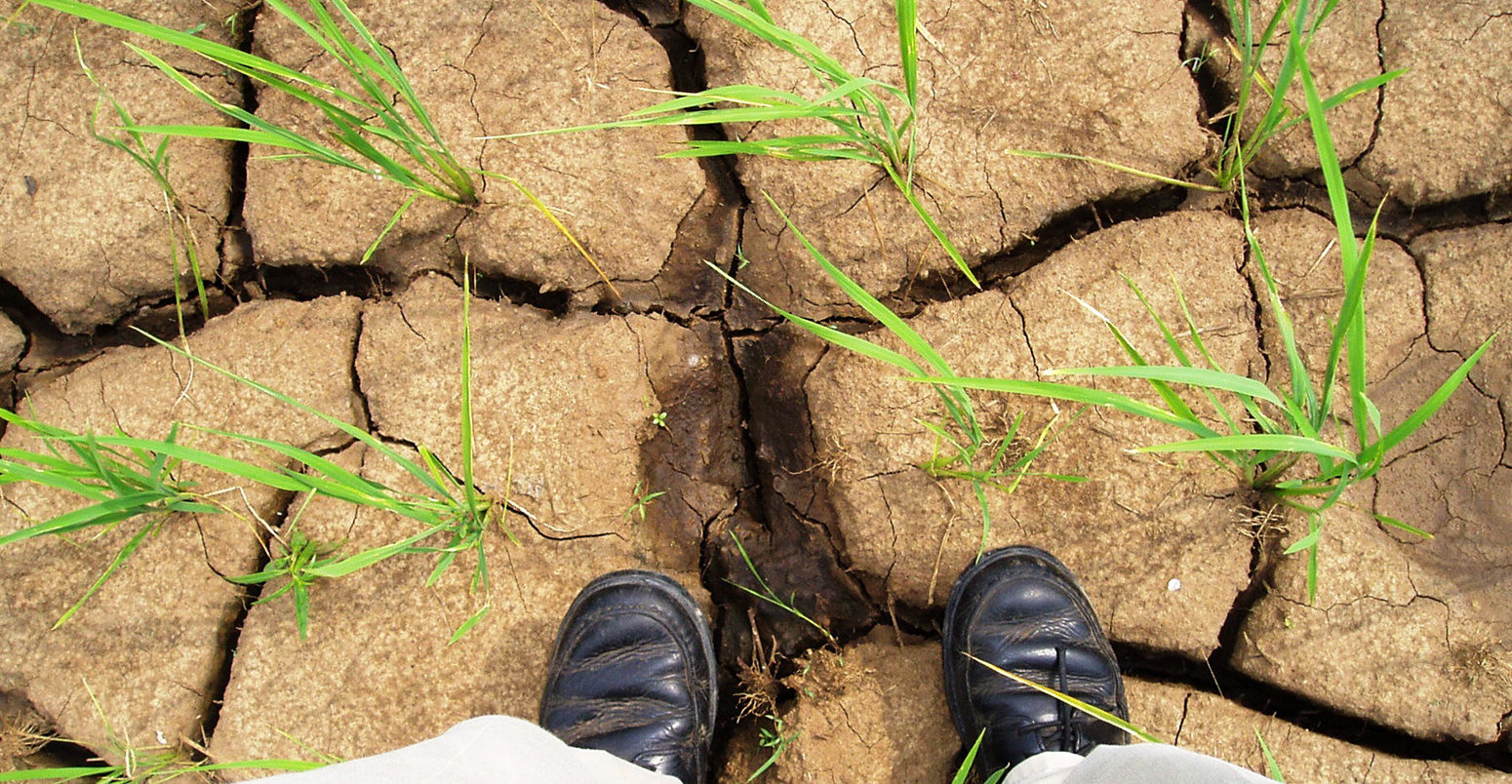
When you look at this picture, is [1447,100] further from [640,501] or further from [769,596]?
[640,501]

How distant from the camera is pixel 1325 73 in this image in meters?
1.91

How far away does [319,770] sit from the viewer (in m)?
1.30

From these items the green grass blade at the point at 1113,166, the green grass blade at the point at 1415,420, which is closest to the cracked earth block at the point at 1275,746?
the green grass blade at the point at 1415,420

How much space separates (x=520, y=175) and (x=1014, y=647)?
1.49 metres

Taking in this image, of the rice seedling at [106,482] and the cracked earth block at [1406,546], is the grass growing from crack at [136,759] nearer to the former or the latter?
the rice seedling at [106,482]

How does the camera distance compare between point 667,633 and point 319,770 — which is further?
point 667,633

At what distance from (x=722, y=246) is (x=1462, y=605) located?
1.74m

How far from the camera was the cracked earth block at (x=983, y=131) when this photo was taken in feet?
6.26

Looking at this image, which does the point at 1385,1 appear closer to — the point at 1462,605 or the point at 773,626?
the point at 1462,605

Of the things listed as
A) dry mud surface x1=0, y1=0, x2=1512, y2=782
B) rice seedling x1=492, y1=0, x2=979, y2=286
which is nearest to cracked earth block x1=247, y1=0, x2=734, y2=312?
dry mud surface x1=0, y1=0, x2=1512, y2=782

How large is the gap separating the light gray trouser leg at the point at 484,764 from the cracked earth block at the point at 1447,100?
2.06 metres

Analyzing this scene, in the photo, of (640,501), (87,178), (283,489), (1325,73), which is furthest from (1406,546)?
(87,178)

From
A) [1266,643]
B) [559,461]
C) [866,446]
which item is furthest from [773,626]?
[1266,643]

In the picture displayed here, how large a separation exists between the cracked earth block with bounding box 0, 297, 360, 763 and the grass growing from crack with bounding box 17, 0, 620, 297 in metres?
0.29
